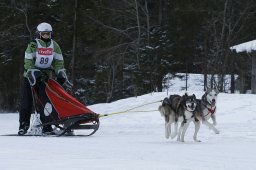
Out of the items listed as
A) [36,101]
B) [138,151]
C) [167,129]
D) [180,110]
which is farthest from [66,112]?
[138,151]

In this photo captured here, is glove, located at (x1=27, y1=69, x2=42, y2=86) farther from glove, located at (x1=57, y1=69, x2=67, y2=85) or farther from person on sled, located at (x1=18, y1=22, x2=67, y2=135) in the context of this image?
glove, located at (x1=57, y1=69, x2=67, y2=85)

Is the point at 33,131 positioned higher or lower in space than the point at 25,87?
lower

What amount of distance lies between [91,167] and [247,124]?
6.44 m

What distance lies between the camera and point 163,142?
8070mm

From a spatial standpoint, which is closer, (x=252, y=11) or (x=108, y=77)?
(x=108, y=77)

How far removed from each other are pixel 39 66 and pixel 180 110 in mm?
2377

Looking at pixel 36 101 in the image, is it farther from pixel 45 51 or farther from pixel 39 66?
pixel 45 51

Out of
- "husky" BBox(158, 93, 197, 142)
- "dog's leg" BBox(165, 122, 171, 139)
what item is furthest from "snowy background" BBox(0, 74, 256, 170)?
"husky" BBox(158, 93, 197, 142)

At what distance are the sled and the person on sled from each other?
0.48ft

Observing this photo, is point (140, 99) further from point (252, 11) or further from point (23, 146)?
point (252, 11)

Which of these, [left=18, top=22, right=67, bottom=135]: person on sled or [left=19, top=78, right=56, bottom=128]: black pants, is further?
[left=19, top=78, right=56, bottom=128]: black pants

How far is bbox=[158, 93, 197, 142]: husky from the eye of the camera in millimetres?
8055

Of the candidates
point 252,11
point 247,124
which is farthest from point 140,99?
point 252,11

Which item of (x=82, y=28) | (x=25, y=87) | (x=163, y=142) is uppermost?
(x=82, y=28)
